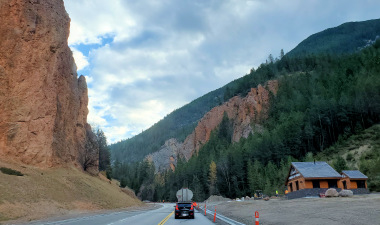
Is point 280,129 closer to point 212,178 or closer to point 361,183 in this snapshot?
point 212,178

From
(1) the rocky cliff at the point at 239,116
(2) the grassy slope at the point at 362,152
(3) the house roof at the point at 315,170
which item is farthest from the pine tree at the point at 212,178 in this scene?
(3) the house roof at the point at 315,170

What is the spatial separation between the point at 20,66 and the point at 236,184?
201 ft

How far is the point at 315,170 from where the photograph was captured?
41.5m

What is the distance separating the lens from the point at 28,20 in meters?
42.0

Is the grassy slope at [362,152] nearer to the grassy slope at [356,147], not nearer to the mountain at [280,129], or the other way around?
the grassy slope at [356,147]

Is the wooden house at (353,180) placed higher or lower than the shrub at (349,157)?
lower

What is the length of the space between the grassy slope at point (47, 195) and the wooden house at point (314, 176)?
2829cm

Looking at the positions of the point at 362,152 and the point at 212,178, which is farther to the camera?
the point at 212,178

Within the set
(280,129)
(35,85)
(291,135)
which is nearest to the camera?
(35,85)

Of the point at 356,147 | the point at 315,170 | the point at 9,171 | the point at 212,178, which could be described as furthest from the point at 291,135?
the point at 9,171

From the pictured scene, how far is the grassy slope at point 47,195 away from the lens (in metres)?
24.1

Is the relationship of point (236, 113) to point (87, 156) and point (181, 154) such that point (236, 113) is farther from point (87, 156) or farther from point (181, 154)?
point (87, 156)

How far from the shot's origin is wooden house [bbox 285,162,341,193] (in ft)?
131

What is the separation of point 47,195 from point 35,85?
59.1ft
